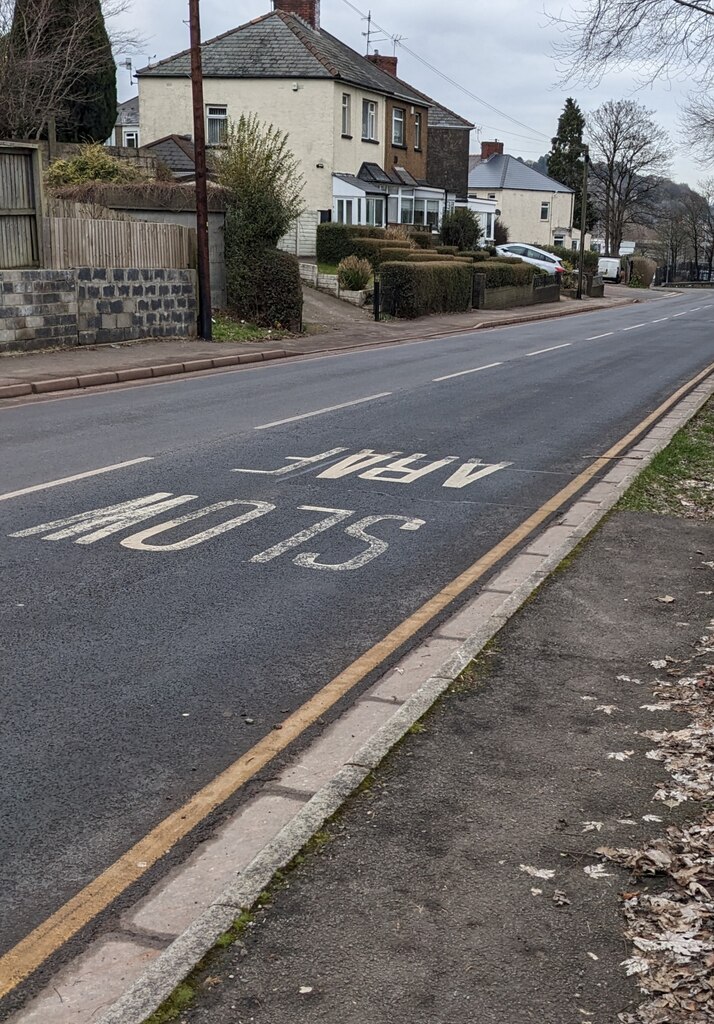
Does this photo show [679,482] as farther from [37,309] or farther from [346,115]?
[346,115]

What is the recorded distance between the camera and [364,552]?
7.74 meters

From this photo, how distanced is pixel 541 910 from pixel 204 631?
3047mm

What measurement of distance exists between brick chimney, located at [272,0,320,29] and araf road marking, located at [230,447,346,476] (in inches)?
1815

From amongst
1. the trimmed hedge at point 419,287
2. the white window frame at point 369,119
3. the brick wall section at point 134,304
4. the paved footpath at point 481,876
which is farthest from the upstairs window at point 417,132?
the paved footpath at point 481,876

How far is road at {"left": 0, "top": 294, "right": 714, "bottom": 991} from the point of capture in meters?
4.36

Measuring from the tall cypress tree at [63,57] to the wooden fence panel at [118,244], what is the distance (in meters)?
11.0

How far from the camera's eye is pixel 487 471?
10.7 metres

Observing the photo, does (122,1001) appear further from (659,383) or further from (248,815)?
(659,383)

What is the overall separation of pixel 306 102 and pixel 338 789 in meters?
46.4

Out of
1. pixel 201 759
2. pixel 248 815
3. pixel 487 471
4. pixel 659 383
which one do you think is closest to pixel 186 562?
pixel 201 759

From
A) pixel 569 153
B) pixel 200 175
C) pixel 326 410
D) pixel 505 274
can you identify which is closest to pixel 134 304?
pixel 200 175

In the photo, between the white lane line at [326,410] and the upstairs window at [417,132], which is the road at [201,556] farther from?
the upstairs window at [417,132]

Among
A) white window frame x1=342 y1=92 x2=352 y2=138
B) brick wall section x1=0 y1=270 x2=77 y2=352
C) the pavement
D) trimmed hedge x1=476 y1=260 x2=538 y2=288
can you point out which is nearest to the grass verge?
the pavement

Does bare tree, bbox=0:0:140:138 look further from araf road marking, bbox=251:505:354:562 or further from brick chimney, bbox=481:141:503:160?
brick chimney, bbox=481:141:503:160
